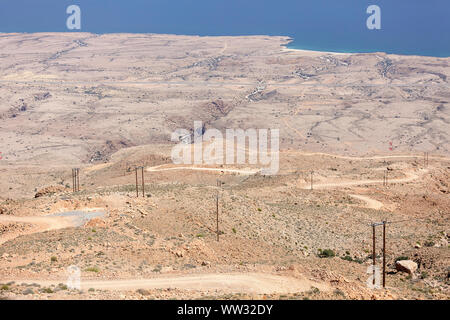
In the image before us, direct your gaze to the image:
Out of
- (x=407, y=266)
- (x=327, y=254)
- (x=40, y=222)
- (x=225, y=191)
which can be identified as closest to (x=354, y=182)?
(x=225, y=191)

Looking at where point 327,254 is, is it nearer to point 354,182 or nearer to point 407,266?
point 407,266

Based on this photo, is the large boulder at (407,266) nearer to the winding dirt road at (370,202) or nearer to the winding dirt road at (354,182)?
the winding dirt road at (370,202)

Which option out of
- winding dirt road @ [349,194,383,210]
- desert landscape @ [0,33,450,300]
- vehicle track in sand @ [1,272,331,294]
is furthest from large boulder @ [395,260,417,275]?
winding dirt road @ [349,194,383,210]

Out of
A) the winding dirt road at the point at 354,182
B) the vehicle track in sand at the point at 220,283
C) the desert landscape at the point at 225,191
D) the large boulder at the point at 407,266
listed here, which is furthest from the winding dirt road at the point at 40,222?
the winding dirt road at the point at 354,182
